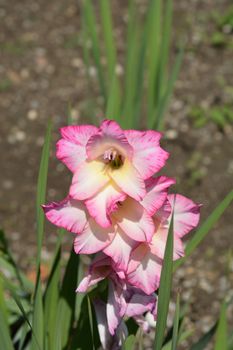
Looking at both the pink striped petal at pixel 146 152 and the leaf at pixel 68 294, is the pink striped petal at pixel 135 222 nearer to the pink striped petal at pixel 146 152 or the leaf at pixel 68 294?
the pink striped petal at pixel 146 152

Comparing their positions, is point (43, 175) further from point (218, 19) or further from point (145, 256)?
point (218, 19)

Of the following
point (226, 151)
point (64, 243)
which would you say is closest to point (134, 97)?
point (64, 243)

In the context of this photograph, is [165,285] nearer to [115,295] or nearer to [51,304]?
[115,295]

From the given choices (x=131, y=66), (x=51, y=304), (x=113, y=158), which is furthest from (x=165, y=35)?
(x=113, y=158)

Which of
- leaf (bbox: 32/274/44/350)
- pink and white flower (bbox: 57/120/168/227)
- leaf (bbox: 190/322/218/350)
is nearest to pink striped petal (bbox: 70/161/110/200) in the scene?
pink and white flower (bbox: 57/120/168/227)

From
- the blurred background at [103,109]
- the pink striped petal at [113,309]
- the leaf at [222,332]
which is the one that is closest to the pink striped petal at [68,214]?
the pink striped petal at [113,309]

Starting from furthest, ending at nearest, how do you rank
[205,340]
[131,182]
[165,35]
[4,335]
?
[165,35]
[205,340]
[4,335]
[131,182]

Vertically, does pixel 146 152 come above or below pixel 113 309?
above

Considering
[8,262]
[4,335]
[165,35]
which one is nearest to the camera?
[4,335]
